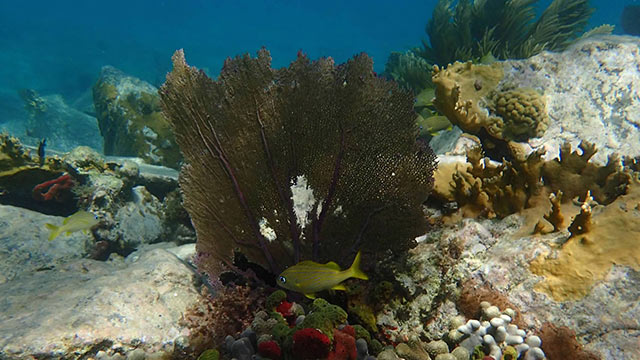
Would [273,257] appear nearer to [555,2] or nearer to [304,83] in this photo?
[304,83]

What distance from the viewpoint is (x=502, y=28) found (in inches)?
381

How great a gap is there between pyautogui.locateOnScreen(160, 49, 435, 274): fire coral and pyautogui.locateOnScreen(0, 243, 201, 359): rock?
856 mm

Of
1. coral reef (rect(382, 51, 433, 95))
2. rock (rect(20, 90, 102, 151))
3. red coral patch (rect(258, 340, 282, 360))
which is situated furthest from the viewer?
rock (rect(20, 90, 102, 151))

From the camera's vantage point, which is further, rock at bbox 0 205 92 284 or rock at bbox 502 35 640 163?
rock at bbox 502 35 640 163

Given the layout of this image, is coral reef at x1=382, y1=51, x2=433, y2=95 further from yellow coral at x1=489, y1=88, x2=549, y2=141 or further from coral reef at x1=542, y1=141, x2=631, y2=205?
coral reef at x1=542, y1=141, x2=631, y2=205

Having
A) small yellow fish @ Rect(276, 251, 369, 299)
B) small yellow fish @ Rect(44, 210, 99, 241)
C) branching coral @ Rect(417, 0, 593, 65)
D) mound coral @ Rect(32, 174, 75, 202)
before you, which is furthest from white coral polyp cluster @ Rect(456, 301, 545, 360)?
branching coral @ Rect(417, 0, 593, 65)

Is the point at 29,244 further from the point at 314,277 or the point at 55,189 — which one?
the point at 314,277

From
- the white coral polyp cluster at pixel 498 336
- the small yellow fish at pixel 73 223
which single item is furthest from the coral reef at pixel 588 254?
the small yellow fish at pixel 73 223

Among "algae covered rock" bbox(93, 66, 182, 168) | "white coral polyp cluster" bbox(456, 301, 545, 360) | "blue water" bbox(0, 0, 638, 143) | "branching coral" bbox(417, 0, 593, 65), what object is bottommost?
"white coral polyp cluster" bbox(456, 301, 545, 360)

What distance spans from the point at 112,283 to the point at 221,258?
1.12 m

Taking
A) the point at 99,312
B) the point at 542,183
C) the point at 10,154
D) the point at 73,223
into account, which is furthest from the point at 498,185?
the point at 10,154

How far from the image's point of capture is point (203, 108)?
3.19m

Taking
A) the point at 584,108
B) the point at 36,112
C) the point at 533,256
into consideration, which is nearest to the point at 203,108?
the point at 533,256

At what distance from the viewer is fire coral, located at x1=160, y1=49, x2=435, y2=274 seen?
3049mm
